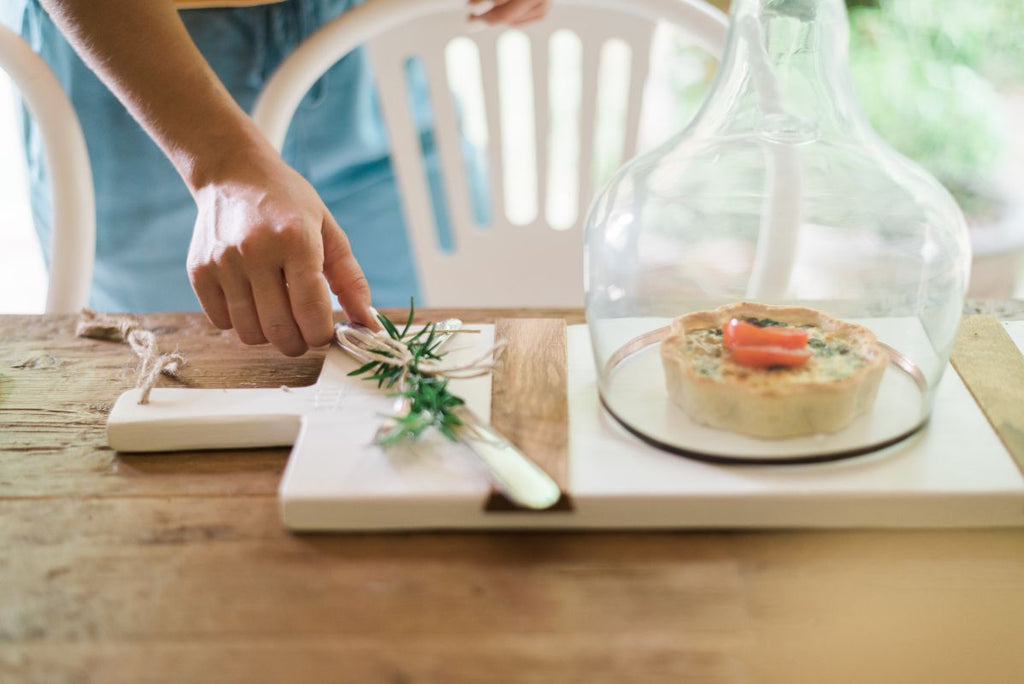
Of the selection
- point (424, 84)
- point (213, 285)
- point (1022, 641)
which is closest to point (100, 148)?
point (424, 84)

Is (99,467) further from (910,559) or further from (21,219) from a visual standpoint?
(21,219)

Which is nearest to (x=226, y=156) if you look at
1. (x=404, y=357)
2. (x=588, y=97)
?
(x=404, y=357)

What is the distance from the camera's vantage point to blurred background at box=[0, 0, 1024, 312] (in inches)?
83.7

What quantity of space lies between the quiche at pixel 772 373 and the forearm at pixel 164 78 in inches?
16.3

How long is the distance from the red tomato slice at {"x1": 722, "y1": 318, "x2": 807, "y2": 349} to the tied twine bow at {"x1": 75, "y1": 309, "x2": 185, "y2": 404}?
0.43 meters

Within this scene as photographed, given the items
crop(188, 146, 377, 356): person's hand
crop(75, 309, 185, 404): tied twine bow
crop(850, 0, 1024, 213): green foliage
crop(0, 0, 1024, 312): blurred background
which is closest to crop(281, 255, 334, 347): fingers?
crop(188, 146, 377, 356): person's hand

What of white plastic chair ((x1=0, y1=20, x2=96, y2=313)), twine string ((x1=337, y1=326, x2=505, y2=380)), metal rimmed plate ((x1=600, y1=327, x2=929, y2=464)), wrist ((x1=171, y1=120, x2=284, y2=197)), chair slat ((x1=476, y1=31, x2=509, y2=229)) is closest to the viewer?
metal rimmed plate ((x1=600, y1=327, x2=929, y2=464))

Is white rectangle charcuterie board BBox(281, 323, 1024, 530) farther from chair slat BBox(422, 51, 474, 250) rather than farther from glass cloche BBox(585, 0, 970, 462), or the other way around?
chair slat BBox(422, 51, 474, 250)

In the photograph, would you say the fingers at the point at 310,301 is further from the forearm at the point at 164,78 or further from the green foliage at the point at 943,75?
the green foliage at the point at 943,75

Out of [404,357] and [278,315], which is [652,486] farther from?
[278,315]

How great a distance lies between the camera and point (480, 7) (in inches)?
43.2

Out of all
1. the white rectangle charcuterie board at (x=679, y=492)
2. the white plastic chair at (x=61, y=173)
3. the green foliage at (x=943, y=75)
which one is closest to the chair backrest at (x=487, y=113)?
the white plastic chair at (x=61, y=173)

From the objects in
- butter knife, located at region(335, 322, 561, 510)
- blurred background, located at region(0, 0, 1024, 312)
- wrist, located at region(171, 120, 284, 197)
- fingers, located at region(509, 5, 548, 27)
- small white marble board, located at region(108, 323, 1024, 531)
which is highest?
fingers, located at region(509, 5, 548, 27)

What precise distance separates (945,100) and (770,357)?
1817 millimetres
